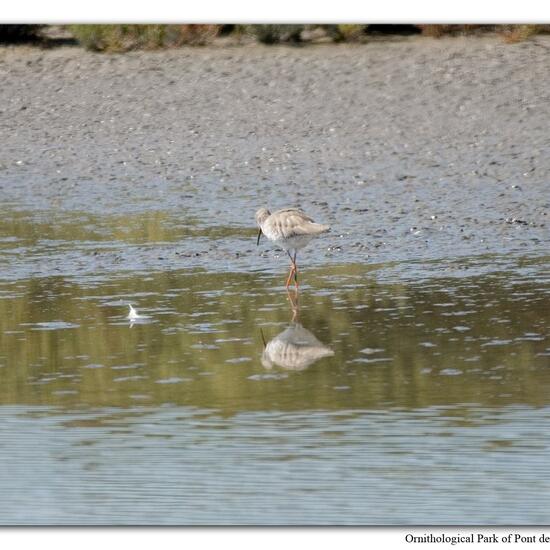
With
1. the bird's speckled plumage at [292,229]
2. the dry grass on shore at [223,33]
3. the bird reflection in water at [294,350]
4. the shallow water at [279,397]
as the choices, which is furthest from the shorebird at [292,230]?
the dry grass on shore at [223,33]

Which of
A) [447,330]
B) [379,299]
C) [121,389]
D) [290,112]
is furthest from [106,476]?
[290,112]

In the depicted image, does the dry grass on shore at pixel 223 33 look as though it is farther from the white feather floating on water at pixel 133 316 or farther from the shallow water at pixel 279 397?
the white feather floating on water at pixel 133 316

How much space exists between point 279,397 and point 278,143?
8.43 metres

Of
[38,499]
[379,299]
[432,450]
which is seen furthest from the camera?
[379,299]

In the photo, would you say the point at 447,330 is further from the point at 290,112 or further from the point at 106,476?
the point at 290,112

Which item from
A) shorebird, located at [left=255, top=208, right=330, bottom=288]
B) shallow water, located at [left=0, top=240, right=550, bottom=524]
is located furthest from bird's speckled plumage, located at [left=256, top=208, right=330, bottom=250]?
shallow water, located at [left=0, top=240, right=550, bottom=524]

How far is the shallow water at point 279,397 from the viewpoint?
21.6ft

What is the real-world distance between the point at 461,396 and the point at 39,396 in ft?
8.10

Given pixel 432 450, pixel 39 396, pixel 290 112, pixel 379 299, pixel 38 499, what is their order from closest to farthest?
pixel 38 499 → pixel 432 450 → pixel 39 396 → pixel 379 299 → pixel 290 112

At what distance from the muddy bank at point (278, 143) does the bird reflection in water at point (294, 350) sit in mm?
3052

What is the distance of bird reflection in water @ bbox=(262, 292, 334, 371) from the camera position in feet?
29.5

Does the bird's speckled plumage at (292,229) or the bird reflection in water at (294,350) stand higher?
the bird's speckled plumage at (292,229)

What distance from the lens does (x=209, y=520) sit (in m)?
6.31

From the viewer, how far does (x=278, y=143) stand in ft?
53.5
